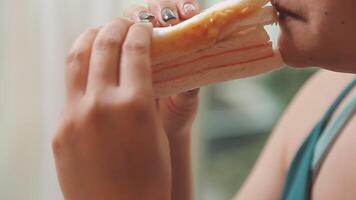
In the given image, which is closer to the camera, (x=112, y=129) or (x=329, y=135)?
(x=112, y=129)

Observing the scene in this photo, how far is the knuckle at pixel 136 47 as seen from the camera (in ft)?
2.17

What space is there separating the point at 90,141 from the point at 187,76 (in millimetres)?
179

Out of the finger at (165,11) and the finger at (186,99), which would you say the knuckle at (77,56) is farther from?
the finger at (186,99)

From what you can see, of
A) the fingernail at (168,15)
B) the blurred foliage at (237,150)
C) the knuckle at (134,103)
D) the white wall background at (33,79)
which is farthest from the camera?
the blurred foliage at (237,150)

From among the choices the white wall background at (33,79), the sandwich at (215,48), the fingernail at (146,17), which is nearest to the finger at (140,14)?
the fingernail at (146,17)

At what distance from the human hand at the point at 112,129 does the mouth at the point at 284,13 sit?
158 millimetres

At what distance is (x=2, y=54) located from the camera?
5.00 feet

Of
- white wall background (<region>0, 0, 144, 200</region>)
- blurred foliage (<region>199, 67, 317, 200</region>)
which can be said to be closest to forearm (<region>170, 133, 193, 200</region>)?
white wall background (<region>0, 0, 144, 200</region>)

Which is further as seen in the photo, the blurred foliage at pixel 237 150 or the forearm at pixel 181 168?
the blurred foliage at pixel 237 150

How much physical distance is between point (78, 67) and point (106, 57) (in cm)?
3

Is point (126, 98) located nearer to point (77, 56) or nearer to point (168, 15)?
point (77, 56)

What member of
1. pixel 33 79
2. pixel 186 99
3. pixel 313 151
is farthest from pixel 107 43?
pixel 33 79

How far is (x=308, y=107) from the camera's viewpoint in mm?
1120

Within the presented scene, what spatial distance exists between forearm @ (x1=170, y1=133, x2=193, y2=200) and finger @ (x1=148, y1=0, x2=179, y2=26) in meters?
0.23
